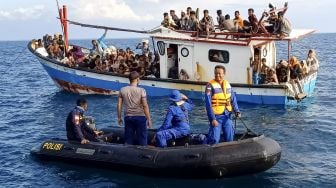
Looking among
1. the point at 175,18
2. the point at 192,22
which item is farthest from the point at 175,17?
the point at 192,22

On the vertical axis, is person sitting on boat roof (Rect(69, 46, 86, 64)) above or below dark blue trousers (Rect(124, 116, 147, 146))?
above

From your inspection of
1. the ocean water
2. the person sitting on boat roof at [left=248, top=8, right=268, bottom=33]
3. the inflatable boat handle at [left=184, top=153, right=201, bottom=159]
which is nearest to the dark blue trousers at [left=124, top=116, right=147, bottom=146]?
the ocean water

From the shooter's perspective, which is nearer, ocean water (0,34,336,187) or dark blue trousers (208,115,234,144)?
dark blue trousers (208,115,234,144)

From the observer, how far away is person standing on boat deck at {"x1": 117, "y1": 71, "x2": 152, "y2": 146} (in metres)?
11.4

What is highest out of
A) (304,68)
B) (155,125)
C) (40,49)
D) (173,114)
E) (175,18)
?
(175,18)

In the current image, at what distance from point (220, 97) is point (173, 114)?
3.73 ft

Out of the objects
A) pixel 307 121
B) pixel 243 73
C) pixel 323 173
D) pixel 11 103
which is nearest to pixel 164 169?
pixel 323 173

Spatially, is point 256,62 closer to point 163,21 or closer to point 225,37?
point 225,37

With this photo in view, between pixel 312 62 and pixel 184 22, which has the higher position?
pixel 184 22

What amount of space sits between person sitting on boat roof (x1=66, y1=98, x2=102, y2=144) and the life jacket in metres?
3.14

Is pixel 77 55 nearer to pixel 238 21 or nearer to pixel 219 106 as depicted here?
pixel 238 21

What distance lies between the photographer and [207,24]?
66.1ft

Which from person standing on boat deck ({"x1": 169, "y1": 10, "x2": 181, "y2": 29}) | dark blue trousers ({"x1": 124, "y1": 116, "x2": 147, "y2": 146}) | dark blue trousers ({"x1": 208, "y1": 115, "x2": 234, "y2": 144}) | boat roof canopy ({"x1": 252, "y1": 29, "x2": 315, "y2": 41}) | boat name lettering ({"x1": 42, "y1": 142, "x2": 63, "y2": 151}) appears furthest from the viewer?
person standing on boat deck ({"x1": 169, "y1": 10, "x2": 181, "y2": 29})

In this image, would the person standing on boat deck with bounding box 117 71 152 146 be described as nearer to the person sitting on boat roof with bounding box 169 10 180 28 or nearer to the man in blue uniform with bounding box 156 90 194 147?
the man in blue uniform with bounding box 156 90 194 147
